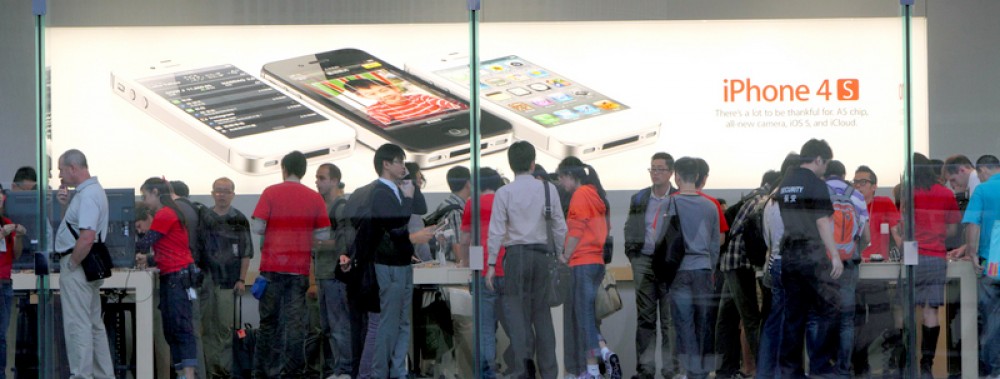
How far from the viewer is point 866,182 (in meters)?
7.03

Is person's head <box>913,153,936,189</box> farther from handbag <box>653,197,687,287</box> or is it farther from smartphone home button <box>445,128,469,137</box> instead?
smartphone home button <box>445,128,469,137</box>

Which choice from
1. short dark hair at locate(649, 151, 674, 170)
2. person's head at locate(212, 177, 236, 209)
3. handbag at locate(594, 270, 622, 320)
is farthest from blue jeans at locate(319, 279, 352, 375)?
short dark hair at locate(649, 151, 674, 170)

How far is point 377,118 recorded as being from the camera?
6.96 metres

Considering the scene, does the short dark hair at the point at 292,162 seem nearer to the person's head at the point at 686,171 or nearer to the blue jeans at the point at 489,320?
the blue jeans at the point at 489,320

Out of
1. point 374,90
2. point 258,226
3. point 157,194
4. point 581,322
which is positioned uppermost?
point 374,90

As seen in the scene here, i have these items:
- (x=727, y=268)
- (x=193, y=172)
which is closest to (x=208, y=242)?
(x=193, y=172)

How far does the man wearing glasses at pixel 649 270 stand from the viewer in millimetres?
6965

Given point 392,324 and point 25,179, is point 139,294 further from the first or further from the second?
point 392,324

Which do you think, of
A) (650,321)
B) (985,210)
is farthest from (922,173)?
(650,321)

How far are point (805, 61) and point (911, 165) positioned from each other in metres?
0.87

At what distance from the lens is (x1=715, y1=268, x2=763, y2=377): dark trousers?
702cm

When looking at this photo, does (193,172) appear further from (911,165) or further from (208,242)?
(911,165)

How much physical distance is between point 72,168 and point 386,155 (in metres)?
1.80

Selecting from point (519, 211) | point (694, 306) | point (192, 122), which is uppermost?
point (192, 122)
